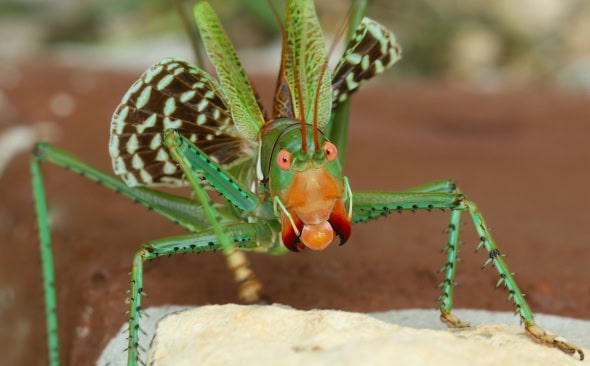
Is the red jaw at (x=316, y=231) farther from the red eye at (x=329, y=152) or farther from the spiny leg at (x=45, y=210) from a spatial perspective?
the spiny leg at (x=45, y=210)

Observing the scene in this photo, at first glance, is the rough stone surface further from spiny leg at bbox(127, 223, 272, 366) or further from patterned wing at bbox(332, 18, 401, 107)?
patterned wing at bbox(332, 18, 401, 107)

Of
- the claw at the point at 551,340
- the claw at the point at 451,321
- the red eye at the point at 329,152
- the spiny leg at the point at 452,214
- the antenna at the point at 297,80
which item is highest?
the antenna at the point at 297,80

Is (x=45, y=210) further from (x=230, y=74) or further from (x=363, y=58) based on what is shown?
(x=363, y=58)

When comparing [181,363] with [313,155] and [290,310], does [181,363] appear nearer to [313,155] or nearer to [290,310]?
[290,310]

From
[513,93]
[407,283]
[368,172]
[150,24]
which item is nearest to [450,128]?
[513,93]

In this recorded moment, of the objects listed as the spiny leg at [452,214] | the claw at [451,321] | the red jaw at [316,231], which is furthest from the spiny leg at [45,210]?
the claw at [451,321]
